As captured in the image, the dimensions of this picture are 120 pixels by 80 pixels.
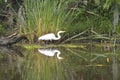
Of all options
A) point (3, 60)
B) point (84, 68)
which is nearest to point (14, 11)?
point (3, 60)

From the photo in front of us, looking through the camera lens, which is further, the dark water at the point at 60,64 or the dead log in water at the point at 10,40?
the dead log in water at the point at 10,40

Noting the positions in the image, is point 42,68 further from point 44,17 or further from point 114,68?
point 44,17

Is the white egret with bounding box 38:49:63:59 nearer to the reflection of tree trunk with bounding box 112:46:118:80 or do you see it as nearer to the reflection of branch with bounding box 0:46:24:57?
the reflection of branch with bounding box 0:46:24:57

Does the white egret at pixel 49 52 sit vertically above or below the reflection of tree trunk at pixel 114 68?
below

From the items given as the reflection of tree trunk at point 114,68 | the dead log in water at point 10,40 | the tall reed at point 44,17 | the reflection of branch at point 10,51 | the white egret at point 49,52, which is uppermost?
the tall reed at point 44,17

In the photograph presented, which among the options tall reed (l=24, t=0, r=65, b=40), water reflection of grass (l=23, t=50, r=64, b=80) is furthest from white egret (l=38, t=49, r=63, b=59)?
tall reed (l=24, t=0, r=65, b=40)

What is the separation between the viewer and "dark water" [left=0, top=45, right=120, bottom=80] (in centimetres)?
816

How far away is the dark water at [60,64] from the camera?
8156 mm

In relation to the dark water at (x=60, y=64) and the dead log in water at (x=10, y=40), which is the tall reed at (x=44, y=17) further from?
the dark water at (x=60, y=64)

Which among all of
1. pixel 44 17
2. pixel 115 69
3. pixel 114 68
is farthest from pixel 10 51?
pixel 115 69

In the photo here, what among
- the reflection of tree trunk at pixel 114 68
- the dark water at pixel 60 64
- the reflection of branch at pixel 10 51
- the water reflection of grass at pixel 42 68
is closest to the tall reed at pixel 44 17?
the reflection of branch at pixel 10 51

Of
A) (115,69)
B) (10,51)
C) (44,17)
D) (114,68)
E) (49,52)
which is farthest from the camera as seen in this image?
(44,17)

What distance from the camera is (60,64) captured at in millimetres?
9570

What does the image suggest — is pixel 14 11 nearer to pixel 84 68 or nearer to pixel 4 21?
pixel 4 21
